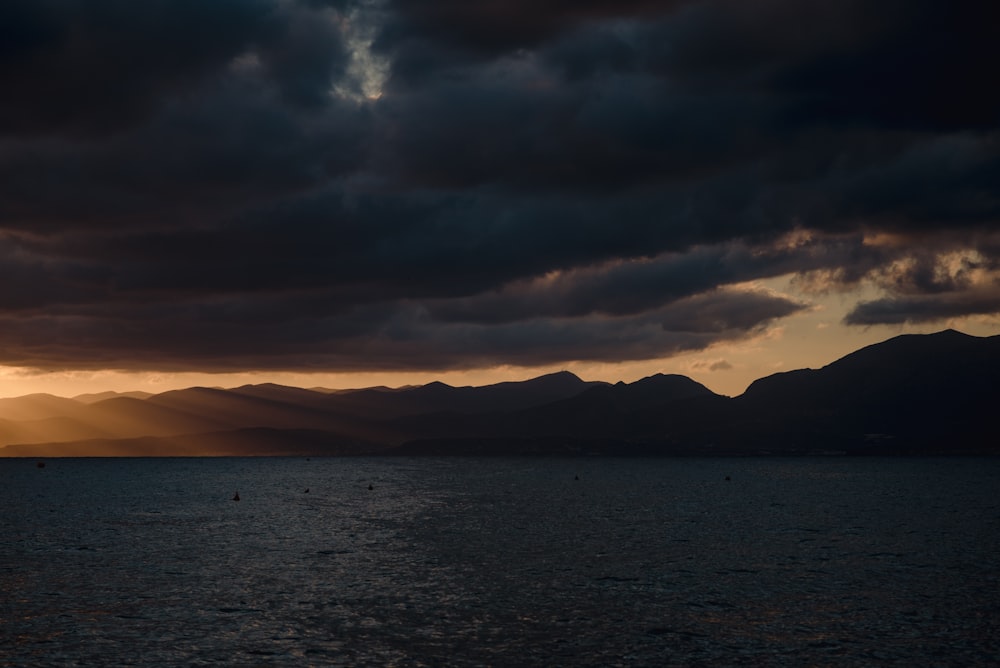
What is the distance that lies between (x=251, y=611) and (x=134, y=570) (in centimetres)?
2571

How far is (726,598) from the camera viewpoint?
6362 centimetres

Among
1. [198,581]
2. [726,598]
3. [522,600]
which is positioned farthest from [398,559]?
[726,598]

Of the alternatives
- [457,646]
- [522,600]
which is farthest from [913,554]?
[457,646]

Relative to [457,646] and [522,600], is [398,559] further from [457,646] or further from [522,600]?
[457,646]

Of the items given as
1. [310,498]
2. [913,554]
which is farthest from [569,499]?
[913,554]

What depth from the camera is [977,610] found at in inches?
2347

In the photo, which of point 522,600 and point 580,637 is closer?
point 580,637

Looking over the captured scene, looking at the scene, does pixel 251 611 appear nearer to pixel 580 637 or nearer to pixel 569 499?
pixel 580 637

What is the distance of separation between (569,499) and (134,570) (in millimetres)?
113894

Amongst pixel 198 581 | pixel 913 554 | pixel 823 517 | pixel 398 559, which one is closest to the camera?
pixel 198 581

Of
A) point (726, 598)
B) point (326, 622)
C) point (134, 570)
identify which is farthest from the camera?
point (134, 570)

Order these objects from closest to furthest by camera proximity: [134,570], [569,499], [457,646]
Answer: [457,646]
[134,570]
[569,499]

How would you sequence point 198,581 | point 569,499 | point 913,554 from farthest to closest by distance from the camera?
point 569,499, point 913,554, point 198,581

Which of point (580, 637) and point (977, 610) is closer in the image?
point (580, 637)
